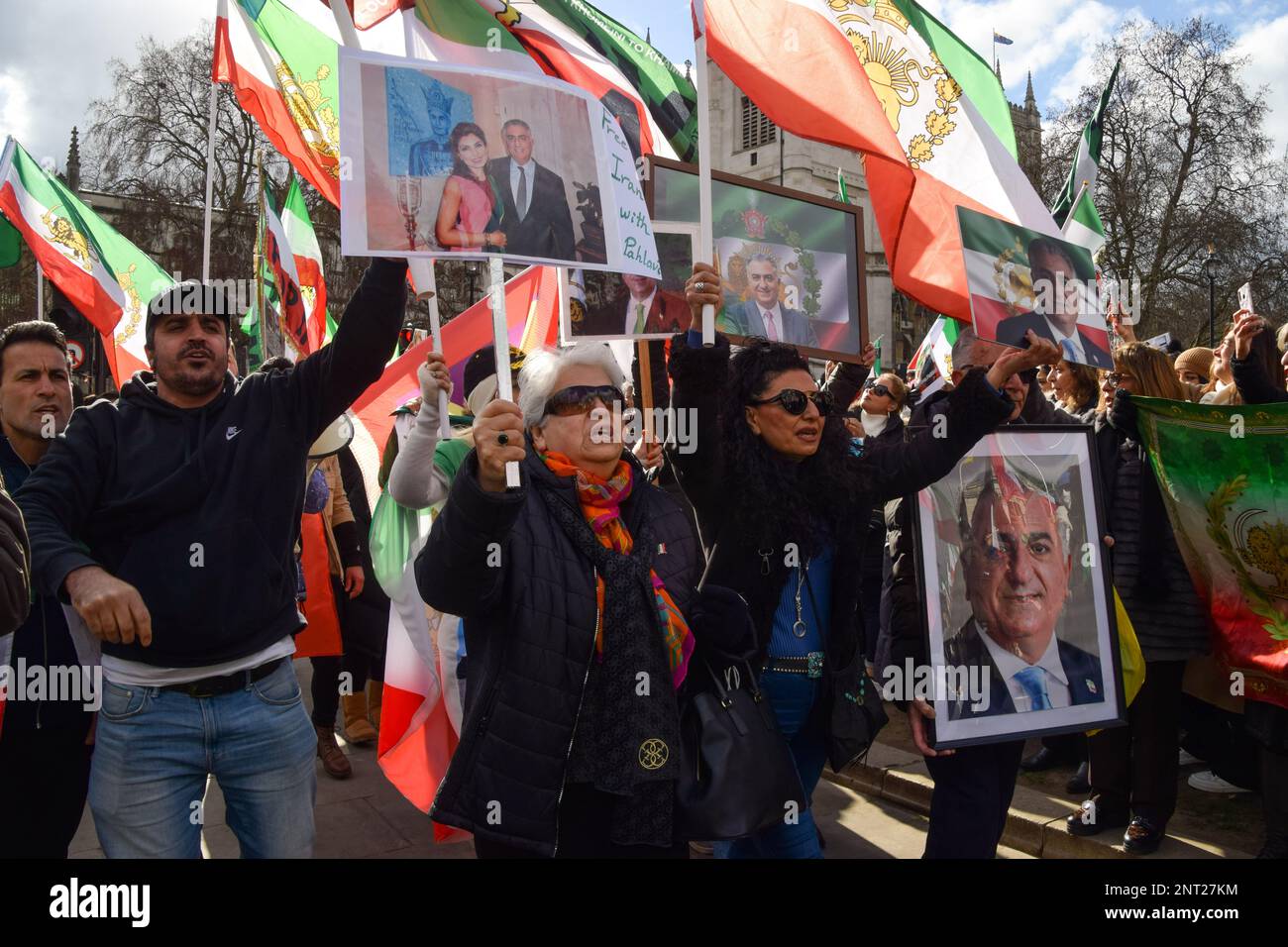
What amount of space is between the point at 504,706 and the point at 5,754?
152 cm

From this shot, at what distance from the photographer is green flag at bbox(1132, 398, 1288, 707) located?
12.7 ft

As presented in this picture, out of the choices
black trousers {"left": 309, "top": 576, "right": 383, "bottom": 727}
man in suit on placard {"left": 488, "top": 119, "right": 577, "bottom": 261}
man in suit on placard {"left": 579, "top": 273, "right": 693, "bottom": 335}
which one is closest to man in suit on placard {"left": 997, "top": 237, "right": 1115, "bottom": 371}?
man in suit on placard {"left": 579, "top": 273, "right": 693, "bottom": 335}

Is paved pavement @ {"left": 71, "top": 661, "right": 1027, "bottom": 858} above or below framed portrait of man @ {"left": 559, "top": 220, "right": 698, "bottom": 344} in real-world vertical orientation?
below

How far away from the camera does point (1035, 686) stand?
340cm

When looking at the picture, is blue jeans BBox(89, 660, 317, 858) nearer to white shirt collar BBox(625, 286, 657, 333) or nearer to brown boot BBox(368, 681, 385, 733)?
white shirt collar BBox(625, 286, 657, 333)

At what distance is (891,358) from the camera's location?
51594mm

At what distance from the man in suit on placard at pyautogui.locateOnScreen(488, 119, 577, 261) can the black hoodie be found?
0.35 metres

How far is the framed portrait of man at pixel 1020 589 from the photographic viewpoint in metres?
3.30

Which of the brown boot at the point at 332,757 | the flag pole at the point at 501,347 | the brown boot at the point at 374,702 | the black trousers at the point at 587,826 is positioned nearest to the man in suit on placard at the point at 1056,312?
the flag pole at the point at 501,347

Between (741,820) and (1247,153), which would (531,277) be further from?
(1247,153)

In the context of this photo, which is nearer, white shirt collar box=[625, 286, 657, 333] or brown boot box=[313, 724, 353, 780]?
white shirt collar box=[625, 286, 657, 333]

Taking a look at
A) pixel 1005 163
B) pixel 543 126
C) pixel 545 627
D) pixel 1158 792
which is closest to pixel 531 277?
pixel 1005 163

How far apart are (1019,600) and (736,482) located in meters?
1.15

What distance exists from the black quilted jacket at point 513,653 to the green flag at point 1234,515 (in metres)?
2.77
